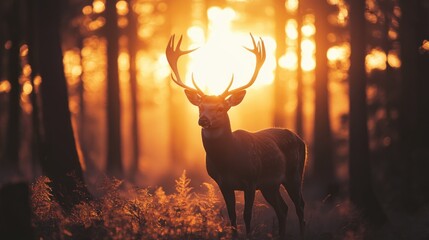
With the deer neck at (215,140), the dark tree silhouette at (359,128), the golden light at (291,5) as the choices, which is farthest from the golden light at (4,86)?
the deer neck at (215,140)

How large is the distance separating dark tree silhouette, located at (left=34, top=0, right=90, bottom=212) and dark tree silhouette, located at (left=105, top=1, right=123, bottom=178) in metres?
11.8

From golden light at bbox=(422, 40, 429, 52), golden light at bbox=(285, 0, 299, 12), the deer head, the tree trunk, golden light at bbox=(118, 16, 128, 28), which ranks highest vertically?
golden light at bbox=(118, 16, 128, 28)

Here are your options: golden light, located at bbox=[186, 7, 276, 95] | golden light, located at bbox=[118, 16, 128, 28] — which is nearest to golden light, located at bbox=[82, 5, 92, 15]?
golden light, located at bbox=[118, 16, 128, 28]

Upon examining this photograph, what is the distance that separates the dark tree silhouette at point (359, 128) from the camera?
14312mm

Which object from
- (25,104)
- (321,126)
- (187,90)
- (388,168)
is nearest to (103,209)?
(187,90)

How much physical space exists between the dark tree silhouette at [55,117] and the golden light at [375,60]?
1438 centimetres

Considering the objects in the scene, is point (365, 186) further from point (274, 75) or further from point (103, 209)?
point (274, 75)

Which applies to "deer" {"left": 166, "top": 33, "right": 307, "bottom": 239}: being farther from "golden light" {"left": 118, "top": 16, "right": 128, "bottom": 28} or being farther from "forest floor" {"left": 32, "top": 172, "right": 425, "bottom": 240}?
"golden light" {"left": 118, "top": 16, "right": 128, "bottom": 28}

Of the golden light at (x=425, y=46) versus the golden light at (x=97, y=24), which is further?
the golden light at (x=97, y=24)

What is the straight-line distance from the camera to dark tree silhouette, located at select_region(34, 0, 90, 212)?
1212 cm

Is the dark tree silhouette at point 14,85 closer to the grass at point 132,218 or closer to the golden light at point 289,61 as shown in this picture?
the golden light at point 289,61

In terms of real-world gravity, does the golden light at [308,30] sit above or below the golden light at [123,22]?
below

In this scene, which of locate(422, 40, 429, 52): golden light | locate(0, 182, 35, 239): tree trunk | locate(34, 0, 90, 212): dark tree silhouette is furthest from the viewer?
locate(422, 40, 429, 52): golden light

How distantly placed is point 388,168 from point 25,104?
60.3 feet
